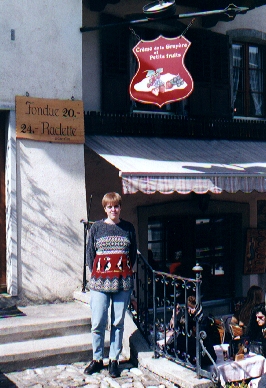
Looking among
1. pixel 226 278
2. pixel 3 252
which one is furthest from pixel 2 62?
Answer: pixel 226 278

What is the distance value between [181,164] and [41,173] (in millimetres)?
2080

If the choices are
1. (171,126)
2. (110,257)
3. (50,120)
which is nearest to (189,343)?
(110,257)

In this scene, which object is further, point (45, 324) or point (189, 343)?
point (45, 324)

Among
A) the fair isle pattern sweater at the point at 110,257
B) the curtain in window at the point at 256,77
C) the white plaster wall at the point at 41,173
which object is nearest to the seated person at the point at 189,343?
the fair isle pattern sweater at the point at 110,257

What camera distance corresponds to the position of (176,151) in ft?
31.1

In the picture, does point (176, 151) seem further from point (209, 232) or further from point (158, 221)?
point (209, 232)

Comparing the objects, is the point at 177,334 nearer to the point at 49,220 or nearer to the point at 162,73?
the point at 49,220

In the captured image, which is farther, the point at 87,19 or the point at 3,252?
the point at 87,19

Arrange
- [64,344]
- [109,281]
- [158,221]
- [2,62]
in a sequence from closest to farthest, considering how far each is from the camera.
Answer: [109,281], [64,344], [2,62], [158,221]

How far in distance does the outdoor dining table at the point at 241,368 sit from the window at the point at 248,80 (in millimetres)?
5676

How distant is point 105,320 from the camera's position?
21.2 feet

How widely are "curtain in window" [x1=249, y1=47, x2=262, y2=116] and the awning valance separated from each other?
1.67m

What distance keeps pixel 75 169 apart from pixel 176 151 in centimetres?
190

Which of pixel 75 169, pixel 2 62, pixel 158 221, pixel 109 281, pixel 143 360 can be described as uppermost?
pixel 2 62
